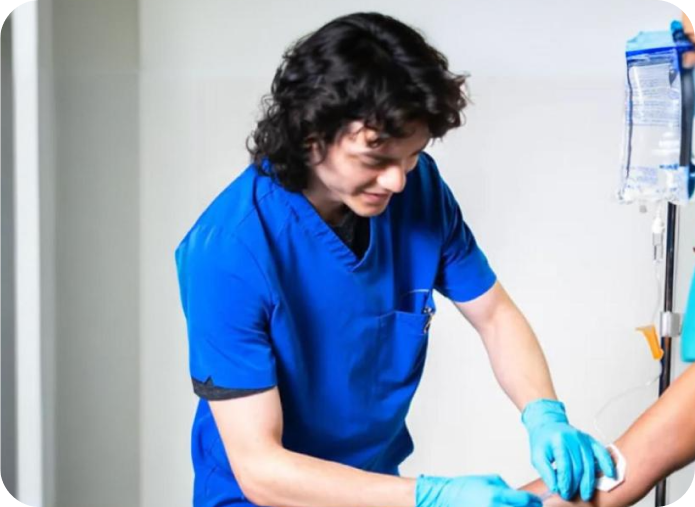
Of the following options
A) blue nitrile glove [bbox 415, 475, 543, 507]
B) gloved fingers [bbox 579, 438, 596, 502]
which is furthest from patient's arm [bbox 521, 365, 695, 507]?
blue nitrile glove [bbox 415, 475, 543, 507]

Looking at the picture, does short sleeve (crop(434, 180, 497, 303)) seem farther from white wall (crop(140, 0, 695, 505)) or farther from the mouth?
white wall (crop(140, 0, 695, 505))

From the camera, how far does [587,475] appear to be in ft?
4.02

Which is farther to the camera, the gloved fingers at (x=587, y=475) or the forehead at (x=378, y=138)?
the gloved fingers at (x=587, y=475)

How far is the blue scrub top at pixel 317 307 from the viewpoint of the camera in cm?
117

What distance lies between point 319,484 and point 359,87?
51 cm

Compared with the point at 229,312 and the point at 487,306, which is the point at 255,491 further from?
the point at 487,306

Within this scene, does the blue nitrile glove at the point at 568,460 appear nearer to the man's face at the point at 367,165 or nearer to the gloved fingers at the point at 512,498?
the gloved fingers at the point at 512,498

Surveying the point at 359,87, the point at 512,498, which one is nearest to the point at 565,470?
the point at 512,498

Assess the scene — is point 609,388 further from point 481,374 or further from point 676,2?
point 676,2

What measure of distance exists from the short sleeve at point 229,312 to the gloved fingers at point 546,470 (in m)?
0.41

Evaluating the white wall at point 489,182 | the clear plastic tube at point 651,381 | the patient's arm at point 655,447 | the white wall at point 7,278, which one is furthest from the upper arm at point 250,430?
the clear plastic tube at point 651,381

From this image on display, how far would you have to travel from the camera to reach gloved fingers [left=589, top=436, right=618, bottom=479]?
1239mm

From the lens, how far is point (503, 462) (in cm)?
214

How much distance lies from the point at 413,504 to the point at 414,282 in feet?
1.21
